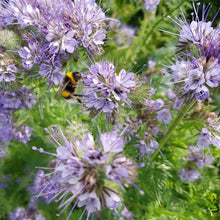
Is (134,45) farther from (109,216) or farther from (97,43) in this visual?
(109,216)

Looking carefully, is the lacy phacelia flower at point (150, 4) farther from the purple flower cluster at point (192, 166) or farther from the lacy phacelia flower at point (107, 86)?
the purple flower cluster at point (192, 166)

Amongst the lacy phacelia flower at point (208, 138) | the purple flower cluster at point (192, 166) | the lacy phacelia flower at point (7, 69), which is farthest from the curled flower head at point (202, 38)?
the lacy phacelia flower at point (7, 69)

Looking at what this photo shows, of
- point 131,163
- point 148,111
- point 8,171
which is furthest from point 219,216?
point 8,171

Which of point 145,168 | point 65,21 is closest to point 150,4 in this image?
point 65,21

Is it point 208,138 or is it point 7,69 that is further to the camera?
point 7,69

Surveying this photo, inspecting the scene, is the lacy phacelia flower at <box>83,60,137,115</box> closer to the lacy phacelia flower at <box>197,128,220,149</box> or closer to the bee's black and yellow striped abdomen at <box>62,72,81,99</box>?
the bee's black and yellow striped abdomen at <box>62,72,81,99</box>

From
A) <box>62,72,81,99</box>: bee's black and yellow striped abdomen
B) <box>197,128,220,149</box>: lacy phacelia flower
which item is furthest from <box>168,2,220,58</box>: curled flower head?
<box>62,72,81,99</box>: bee's black and yellow striped abdomen

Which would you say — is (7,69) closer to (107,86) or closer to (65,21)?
(65,21)
